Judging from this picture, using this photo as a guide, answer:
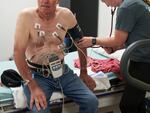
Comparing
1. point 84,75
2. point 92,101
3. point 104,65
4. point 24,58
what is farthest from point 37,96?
point 104,65

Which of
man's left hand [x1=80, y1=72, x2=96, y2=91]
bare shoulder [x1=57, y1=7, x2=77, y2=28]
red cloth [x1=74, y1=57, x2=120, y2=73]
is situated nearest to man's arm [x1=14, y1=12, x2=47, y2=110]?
bare shoulder [x1=57, y1=7, x2=77, y2=28]

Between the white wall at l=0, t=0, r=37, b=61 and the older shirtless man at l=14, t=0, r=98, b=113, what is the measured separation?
177 cm

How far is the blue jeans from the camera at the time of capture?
194 centimetres

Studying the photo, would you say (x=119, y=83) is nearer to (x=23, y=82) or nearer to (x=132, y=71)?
(x=132, y=71)

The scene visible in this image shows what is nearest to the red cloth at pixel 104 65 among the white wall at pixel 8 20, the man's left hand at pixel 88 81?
the man's left hand at pixel 88 81

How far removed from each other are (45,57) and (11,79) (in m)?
0.31

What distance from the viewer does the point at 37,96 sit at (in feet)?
6.02

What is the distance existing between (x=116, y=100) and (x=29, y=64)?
30.7 inches

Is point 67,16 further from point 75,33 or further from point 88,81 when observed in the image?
point 88,81

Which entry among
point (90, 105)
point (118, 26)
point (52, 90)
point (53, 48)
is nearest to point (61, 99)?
point (52, 90)

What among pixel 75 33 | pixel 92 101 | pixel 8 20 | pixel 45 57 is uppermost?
pixel 75 33

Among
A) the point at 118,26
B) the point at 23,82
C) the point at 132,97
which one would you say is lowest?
the point at 132,97

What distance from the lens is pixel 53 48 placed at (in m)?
2.00

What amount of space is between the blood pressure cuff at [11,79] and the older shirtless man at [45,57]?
0.35ft
